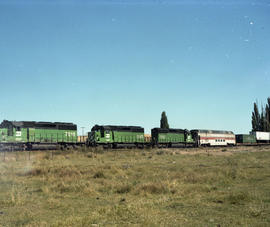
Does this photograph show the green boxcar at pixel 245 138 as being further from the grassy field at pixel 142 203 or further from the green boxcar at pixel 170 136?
the grassy field at pixel 142 203

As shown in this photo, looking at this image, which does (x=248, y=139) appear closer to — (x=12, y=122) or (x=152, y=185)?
(x=12, y=122)

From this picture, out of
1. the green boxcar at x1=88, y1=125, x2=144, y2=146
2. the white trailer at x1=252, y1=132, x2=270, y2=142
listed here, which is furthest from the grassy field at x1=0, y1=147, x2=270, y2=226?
the white trailer at x1=252, y1=132, x2=270, y2=142

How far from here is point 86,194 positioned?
39.7 feet

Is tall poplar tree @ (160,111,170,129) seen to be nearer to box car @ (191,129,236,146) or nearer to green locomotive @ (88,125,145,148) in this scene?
box car @ (191,129,236,146)

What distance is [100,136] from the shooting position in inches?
1793

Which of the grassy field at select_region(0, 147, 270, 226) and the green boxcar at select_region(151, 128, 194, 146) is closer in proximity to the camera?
the grassy field at select_region(0, 147, 270, 226)

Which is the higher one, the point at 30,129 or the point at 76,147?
the point at 30,129

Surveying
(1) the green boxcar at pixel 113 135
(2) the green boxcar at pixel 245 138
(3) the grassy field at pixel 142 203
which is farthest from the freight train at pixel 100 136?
(3) the grassy field at pixel 142 203

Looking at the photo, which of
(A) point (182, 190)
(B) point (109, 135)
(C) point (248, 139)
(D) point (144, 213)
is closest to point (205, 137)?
(C) point (248, 139)

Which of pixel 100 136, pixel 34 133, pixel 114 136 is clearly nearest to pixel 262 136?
pixel 114 136

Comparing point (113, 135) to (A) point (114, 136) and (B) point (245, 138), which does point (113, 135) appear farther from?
(B) point (245, 138)

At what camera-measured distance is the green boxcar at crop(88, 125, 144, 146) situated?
45.3 meters

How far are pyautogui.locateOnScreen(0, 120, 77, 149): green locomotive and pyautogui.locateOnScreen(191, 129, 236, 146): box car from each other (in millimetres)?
27846

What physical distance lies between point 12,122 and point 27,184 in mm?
24995
